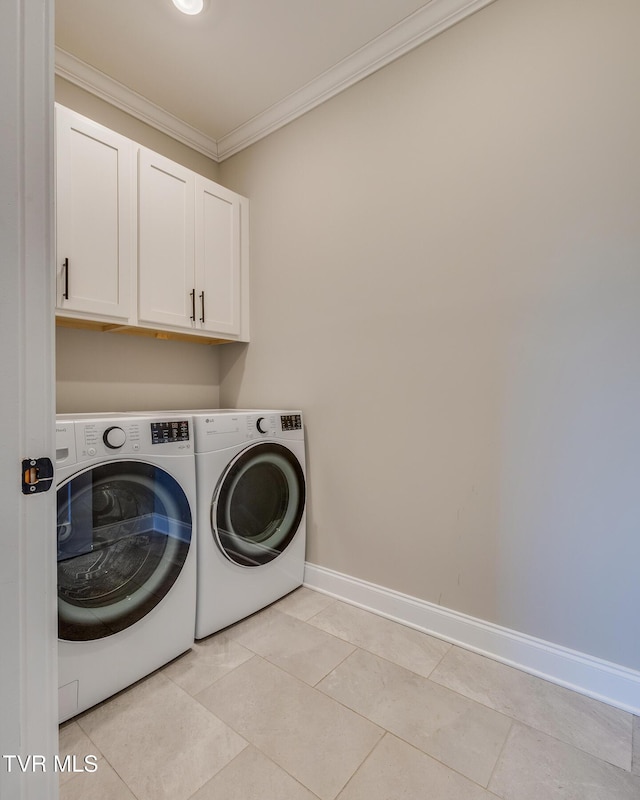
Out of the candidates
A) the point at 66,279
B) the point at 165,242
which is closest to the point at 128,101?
the point at 165,242

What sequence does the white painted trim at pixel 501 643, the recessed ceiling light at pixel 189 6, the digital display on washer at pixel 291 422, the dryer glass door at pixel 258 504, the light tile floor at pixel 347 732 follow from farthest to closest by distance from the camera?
the digital display on washer at pixel 291 422 < the dryer glass door at pixel 258 504 < the recessed ceiling light at pixel 189 6 < the white painted trim at pixel 501 643 < the light tile floor at pixel 347 732

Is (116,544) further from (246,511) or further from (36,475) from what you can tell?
(36,475)

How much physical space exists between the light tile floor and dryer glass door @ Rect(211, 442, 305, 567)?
0.41m

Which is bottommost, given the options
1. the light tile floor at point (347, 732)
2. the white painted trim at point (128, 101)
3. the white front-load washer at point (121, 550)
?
the light tile floor at point (347, 732)

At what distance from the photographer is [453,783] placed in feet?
3.70

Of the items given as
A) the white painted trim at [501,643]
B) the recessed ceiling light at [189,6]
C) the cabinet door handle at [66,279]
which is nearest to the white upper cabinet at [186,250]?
the cabinet door handle at [66,279]

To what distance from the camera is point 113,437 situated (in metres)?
1.39

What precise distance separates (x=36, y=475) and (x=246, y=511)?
4.06ft

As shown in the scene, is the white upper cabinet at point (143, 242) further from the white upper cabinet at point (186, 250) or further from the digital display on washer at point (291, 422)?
the digital display on washer at point (291, 422)

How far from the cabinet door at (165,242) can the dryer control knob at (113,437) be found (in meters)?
0.78

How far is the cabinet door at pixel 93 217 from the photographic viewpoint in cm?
171

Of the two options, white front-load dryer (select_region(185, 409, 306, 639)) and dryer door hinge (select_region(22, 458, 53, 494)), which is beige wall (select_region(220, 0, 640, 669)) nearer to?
white front-load dryer (select_region(185, 409, 306, 639))

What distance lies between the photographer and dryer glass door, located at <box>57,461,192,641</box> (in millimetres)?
1314

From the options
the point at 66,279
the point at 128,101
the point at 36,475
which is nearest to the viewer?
the point at 36,475
